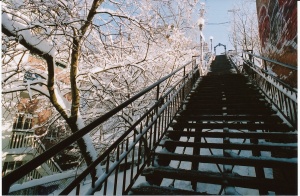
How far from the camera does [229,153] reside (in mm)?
3430

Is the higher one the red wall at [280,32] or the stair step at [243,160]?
the red wall at [280,32]

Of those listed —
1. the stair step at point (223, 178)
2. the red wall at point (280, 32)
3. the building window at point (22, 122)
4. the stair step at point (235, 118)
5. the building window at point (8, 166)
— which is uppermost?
the red wall at point (280, 32)

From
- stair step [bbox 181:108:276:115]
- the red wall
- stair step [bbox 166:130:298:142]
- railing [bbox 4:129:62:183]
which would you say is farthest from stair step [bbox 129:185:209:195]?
railing [bbox 4:129:62:183]

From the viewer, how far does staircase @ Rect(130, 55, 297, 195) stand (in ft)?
9.21

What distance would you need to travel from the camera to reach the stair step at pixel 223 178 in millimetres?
2628

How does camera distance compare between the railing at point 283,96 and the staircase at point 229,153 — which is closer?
the staircase at point 229,153

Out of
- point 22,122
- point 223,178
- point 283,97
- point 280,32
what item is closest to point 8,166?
point 22,122

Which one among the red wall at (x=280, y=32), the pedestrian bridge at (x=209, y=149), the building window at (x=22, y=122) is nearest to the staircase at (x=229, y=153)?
the pedestrian bridge at (x=209, y=149)

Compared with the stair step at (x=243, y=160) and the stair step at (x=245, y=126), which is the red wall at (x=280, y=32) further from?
the stair step at (x=243, y=160)

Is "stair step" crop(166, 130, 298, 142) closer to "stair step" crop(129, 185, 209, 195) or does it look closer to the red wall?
"stair step" crop(129, 185, 209, 195)

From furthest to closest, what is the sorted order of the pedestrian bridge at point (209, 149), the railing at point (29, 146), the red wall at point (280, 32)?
the railing at point (29, 146) < the red wall at point (280, 32) < the pedestrian bridge at point (209, 149)

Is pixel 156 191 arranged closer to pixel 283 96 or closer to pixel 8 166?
pixel 283 96

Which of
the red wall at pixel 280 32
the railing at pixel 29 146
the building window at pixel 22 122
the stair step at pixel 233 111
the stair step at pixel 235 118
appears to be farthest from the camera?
the building window at pixel 22 122

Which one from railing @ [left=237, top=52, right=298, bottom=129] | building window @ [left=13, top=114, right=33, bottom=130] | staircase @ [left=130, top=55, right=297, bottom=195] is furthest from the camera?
building window @ [left=13, top=114, right=33, bottom=130]
